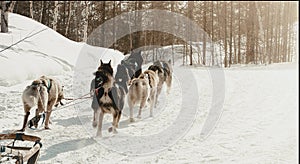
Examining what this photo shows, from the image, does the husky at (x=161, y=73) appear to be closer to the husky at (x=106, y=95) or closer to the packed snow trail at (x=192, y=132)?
the packed snow trail at (x=192, y=132)

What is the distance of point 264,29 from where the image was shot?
34625 millimetres

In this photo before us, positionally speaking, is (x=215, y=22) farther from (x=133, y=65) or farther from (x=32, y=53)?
(x=32, y=53)

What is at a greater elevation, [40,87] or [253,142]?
[40,87]

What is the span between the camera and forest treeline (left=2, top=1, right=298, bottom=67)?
86.4ft

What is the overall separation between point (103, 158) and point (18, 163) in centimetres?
203

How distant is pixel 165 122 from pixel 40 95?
9.80 feet

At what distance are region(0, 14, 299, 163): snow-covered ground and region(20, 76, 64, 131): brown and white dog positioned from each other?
44cm

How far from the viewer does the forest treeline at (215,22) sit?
26.3 m

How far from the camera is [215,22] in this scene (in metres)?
31.7

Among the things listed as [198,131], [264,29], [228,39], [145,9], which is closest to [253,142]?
[198,131]

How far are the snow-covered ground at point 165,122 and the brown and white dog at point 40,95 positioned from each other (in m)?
0.44

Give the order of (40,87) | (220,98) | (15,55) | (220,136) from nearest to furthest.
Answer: (40,87) → (220,136) → (15,55) → (220,98)

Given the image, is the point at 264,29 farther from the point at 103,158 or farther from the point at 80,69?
the point at 103,158

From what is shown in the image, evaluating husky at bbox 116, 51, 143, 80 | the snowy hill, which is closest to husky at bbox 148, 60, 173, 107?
husky at bbox 116, 51, 143, 80
